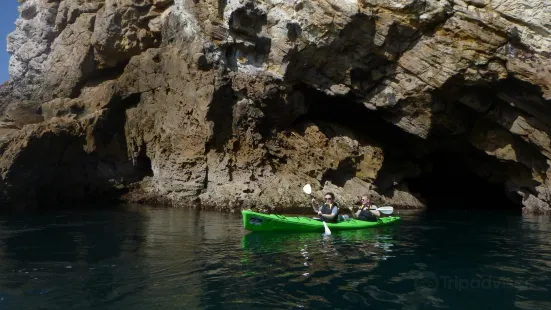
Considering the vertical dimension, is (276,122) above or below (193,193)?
above

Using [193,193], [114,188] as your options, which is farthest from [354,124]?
[114,188]

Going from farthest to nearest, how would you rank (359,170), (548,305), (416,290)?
(359,170)
(416,290)
(548,305)

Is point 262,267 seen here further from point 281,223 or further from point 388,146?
point 388,146

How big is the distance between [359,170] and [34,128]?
13095 millimetres

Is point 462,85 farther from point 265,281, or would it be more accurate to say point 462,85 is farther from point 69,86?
point 69,86

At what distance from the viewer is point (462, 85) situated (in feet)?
58.9

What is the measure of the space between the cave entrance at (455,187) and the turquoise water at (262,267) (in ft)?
34.5

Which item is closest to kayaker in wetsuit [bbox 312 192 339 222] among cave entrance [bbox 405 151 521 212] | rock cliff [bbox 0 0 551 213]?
rock cliff [bbox 0 0 551 213]

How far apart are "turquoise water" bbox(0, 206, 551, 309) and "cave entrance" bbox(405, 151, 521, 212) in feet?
34.5

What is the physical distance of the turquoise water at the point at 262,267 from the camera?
Result: 252 inches

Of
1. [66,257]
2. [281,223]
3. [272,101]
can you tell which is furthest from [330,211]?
[272,101]

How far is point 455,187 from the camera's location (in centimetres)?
2817

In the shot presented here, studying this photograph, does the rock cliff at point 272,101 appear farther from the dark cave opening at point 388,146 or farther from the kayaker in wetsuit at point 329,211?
the kayaker in wetsuit at point 329,211

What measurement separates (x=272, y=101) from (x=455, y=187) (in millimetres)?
14242
